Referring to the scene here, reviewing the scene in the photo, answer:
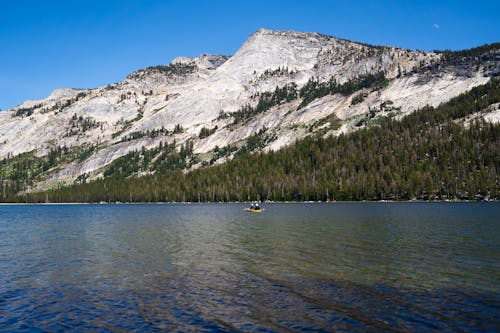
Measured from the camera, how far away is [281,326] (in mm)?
20750

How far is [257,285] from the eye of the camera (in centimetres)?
2966

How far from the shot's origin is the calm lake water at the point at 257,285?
21656 mm

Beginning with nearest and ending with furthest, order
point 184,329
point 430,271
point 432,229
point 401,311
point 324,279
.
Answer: point 184,329, point 401,311, point 324,279, point 430,271, point 432,229

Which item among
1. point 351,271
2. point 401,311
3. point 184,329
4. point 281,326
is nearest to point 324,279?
point 351,271

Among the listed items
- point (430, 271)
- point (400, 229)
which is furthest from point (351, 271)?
point (400, 229)

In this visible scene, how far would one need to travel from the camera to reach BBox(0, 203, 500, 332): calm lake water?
71.1 feet

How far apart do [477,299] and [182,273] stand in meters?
22.0

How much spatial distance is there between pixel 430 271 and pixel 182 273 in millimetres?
20601

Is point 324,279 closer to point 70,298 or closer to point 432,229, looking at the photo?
point 70,298

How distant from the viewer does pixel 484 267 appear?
34.2m

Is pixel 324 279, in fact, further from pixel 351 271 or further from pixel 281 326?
pixel 281 326

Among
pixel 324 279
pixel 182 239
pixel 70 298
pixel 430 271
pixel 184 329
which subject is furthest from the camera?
pixel 182 239

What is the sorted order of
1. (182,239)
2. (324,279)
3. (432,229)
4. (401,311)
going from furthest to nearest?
(432,229) → (182,239) → (324,279) → (401,311)

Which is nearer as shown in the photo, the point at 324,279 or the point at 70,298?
the point at 70,298
